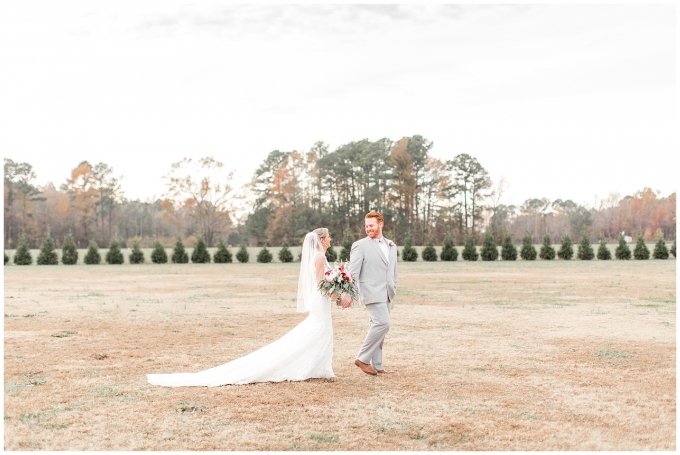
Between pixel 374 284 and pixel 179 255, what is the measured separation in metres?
34.7

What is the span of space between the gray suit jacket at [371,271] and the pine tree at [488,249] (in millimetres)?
34867

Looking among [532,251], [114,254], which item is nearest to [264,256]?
[114,254]

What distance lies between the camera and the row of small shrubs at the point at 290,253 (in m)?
40.2

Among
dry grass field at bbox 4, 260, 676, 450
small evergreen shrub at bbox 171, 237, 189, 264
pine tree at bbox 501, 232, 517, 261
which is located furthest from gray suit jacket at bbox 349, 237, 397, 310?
pine tree at bbox 501, 232, 517, 261

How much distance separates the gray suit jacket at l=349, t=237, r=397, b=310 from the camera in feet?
25.3

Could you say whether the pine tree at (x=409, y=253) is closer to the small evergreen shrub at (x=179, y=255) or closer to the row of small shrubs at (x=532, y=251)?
the row of small shrubs at (x=532, y=251)

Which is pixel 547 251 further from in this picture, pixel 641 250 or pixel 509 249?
pixel 641 250

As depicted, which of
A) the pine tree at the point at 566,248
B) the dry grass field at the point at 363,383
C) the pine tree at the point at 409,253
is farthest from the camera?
the pine tree at the point at 409,253

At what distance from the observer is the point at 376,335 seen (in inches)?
302

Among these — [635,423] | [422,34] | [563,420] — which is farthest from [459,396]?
[422,34]

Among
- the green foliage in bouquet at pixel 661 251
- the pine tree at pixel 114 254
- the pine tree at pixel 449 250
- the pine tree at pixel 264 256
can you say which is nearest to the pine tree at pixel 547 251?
the pine tree at pixel 449 250

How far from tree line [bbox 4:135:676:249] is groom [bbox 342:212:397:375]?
47801 millimetres

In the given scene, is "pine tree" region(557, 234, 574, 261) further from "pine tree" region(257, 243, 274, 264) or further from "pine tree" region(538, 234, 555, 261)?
"pine tree" region(257, 243, 274, 264)

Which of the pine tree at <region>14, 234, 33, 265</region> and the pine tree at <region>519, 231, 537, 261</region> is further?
the pine tree at <region>519, 231, 537, 261</region>
